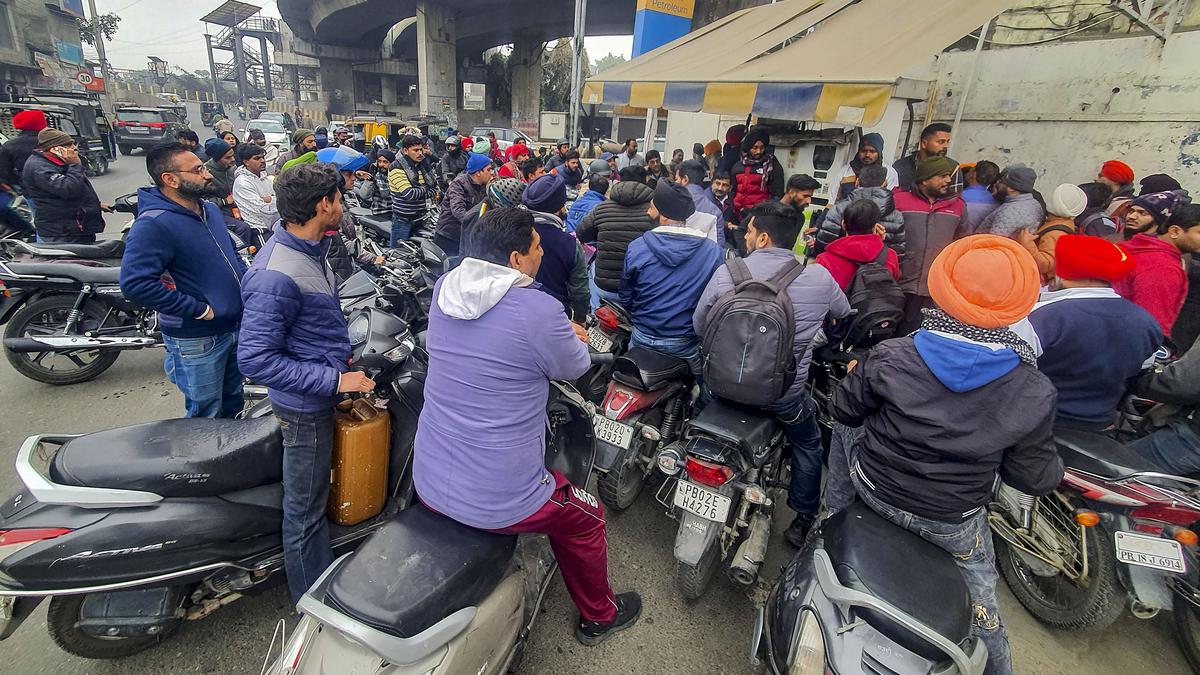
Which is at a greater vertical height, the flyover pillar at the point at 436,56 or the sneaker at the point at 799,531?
the flyover pillar at the point at 436,56

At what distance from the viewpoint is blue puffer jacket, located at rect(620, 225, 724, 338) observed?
3178 mm

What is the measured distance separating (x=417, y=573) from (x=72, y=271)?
14.7 ft

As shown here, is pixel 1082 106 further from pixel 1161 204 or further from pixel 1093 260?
pixel 1093 260

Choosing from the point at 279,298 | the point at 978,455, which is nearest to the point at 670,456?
the point at 978,455

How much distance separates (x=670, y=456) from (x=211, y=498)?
191cm

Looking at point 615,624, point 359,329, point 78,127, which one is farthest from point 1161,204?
point 78,127

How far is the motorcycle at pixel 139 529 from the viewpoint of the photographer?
5.91ft

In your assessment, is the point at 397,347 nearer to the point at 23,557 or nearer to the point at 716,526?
the point at 23,557

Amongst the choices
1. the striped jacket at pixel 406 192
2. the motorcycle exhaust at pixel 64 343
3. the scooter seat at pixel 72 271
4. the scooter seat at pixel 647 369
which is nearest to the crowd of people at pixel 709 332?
the scooter seat at pixel 647 369

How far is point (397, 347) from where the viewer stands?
8.50ft

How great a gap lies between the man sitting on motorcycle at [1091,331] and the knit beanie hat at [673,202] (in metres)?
1.92

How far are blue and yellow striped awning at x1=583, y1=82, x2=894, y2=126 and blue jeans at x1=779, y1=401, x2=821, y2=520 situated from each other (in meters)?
2.28

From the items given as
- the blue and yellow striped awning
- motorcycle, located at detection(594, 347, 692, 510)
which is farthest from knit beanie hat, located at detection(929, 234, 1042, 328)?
the blue and yellow striped awning

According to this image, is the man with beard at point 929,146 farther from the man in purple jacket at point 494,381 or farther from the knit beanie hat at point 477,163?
the man in purple jacket at point 494,381
